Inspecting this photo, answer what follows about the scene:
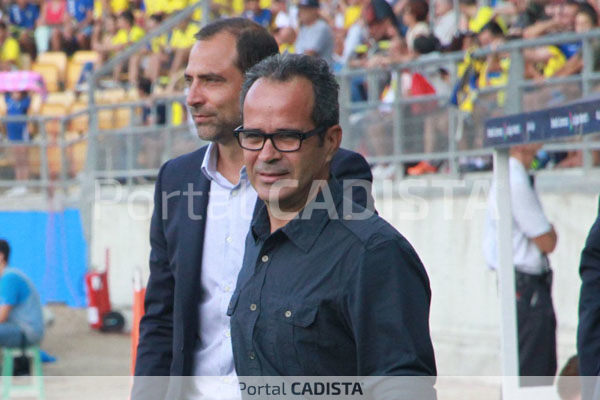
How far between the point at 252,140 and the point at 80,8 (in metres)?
18.8

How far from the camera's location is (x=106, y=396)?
384 inches

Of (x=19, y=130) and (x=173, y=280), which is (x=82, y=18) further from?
(x=173, y=280)

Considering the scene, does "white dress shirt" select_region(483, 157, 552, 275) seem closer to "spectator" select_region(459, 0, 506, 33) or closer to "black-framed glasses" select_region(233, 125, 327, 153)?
"spectator" select_region(459, 0, 506, 33)

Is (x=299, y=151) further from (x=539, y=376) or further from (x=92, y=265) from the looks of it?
(x=92, y=265)

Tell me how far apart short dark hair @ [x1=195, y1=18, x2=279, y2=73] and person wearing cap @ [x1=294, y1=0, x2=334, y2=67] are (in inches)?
331

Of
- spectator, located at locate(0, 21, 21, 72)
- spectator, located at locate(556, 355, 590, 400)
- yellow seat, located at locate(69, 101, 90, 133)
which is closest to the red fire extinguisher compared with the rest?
yellow seat, located at locate(69, 101, 90, 133)

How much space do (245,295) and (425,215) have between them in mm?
8125

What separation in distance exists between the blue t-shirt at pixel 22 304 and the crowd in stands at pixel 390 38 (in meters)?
2.71

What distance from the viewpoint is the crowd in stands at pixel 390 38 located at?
31.7 ft

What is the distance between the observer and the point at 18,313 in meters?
9.88

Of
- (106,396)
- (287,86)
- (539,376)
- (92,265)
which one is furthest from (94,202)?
(287,86)

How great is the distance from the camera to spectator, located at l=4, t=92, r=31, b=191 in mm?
16469

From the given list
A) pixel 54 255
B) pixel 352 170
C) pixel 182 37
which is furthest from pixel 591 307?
pixel 54 255

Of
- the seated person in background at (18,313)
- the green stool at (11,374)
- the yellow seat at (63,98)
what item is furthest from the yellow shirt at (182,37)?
the green stool at (11,374)
